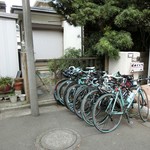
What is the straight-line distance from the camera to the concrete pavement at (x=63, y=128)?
2707 mm

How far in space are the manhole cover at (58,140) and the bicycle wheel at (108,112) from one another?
49cm

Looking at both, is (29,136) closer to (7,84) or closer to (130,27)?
(7,84)

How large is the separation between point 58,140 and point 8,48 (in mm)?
3582

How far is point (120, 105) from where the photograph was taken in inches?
126

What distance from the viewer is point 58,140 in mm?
2850

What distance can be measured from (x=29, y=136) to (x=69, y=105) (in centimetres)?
119

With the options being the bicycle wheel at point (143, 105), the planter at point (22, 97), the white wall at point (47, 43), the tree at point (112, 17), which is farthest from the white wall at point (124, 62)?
the white wall at point (47, 43)

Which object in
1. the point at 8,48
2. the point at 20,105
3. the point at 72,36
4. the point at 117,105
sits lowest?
the point at 20,105

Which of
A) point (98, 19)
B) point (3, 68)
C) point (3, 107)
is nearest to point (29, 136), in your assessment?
point (3, 107)

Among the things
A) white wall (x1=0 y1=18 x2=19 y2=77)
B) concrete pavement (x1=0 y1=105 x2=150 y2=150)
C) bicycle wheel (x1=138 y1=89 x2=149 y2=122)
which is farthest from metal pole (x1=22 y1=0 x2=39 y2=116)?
bicycle wheel (x1=138 y1=89 x2=149 y2=122)

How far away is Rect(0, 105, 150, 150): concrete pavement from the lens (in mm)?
2707

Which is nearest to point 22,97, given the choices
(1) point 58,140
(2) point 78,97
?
(2) point 78,97

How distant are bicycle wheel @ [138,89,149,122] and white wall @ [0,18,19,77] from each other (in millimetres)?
3921

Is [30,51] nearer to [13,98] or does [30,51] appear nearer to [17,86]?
[17,86]
